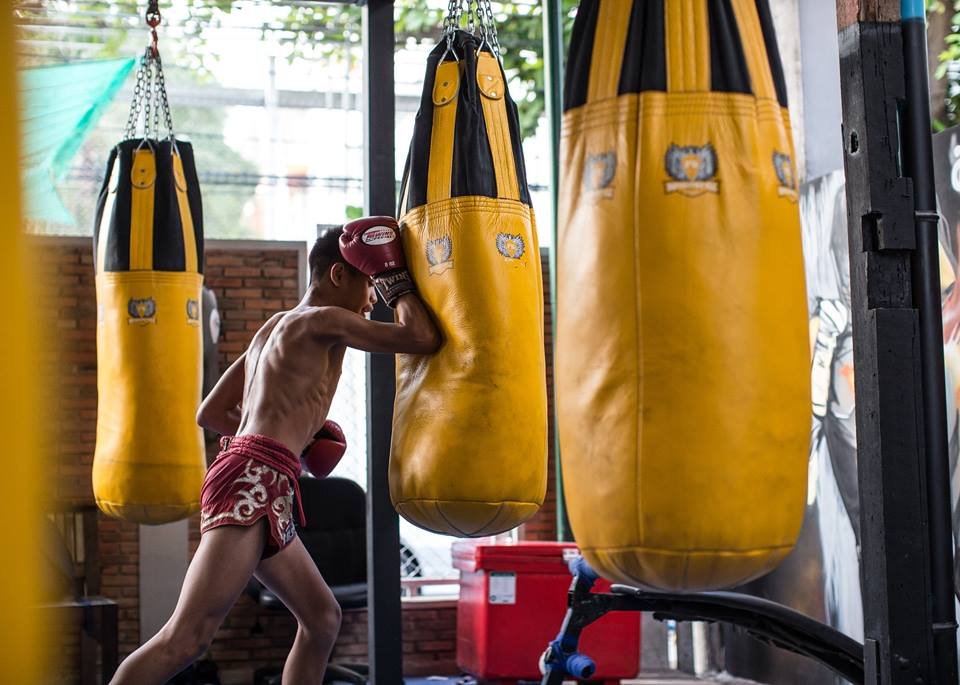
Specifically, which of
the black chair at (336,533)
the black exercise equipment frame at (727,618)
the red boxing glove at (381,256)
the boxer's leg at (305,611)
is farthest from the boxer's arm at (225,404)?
the black chair at (336,533)

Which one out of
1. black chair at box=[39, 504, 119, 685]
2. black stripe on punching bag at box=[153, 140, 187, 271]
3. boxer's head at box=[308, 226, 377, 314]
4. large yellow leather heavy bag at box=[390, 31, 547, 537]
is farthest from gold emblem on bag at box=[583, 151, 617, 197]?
black chair at box=[39, 504, 119, 685]

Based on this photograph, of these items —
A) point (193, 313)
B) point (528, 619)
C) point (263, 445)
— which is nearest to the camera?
point (263, 445)

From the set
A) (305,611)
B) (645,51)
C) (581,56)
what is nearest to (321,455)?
(305,611)

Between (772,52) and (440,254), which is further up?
(772,52)

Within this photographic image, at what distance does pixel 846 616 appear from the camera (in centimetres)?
535

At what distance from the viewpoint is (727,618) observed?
12.7ft

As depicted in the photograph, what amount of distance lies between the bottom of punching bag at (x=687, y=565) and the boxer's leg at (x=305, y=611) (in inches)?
59.7

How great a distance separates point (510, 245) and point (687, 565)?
1.30m

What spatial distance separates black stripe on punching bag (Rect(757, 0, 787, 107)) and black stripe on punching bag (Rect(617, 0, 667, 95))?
228 mm

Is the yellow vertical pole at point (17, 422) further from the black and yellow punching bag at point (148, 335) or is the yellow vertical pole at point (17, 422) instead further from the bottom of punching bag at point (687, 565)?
the black and yellow punching bag at point (148, 335)

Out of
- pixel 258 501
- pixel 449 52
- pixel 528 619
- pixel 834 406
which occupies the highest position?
pixel 449 52

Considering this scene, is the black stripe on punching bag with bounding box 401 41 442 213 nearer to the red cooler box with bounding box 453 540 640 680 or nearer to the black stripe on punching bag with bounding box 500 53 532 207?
the black stripe on punching bag with bounding box 500 53 532 207

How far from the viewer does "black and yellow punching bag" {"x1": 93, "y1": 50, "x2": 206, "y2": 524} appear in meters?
4.20

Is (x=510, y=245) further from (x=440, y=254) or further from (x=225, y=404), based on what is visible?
(x=225, y=404)
